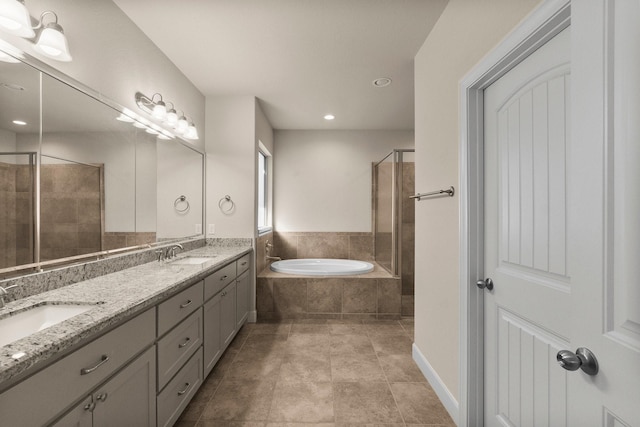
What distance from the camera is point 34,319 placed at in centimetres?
117

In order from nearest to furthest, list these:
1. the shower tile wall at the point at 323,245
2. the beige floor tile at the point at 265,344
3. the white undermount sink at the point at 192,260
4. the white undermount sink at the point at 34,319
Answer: the white undermount sink at the point at 34,319, the white undermount sink at the point at 192,260, the beige floor tile at the point at 265,344, the shower tile wall at the point at 323,245

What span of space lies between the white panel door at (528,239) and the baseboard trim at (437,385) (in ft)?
0.73

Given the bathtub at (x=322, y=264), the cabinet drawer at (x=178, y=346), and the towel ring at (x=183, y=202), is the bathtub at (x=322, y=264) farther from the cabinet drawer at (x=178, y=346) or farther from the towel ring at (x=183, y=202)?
the cabinet drawer at (x=178, y=346)

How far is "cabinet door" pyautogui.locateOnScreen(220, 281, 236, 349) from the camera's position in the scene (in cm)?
239

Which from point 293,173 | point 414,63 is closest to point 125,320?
point 414,63

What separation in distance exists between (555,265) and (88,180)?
231cm

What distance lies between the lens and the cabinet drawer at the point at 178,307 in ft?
4.78

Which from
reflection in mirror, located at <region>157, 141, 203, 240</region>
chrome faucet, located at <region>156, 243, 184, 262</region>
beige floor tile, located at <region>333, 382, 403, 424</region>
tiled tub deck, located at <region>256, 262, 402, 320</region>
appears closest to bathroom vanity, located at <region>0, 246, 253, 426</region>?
chrome faucet, located at <region>156, 243, 184, 262</region>

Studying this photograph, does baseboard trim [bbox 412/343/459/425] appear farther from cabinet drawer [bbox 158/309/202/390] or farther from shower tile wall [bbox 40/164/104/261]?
shower tile wall [bbox 40/164/104/261]

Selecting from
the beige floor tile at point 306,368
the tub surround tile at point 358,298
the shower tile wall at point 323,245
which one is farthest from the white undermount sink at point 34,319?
the shower tile wall at point 323,245

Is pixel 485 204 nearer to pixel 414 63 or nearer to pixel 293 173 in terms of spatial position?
pixel 414 63

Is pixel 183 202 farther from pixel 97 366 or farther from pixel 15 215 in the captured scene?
pixel 97 366

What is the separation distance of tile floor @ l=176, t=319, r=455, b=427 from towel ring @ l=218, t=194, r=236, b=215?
4.22 ft

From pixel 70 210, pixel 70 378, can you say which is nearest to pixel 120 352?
pixel 70 378
